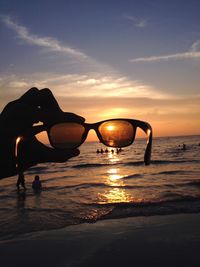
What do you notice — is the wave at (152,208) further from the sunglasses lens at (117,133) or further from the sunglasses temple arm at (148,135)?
the sunglasses temple arm at (148,135)

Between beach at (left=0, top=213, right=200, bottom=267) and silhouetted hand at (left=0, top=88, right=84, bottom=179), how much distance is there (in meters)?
7.31

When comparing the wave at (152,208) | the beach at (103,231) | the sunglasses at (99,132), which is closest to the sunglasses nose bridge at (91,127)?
the sunglasses at (99,132)

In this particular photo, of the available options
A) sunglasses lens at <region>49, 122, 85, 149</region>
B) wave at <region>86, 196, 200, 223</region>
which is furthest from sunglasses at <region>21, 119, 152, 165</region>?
wave at <region>86, 196, 200, 223</region>

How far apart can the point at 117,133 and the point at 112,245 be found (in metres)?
8.33

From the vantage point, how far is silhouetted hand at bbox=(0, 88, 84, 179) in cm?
215

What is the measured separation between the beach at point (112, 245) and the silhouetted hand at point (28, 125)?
288 inches

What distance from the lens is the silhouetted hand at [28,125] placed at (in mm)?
2152

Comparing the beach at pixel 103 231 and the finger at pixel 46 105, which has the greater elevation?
the finger at pixel 46 105

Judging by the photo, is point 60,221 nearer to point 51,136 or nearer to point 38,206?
point 38,206

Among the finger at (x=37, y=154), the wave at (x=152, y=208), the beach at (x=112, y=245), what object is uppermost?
the finger at (x=37, y=154)

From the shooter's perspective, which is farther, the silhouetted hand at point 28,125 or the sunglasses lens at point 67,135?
the sunglasses lens at point 67,135

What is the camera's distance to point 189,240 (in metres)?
9.85

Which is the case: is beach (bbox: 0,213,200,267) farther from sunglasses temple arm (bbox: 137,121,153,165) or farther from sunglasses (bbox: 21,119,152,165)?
sunglasses temple arm (bbox: 137,121,153,165)

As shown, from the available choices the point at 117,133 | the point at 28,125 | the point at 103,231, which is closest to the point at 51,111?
the point at 28,125
